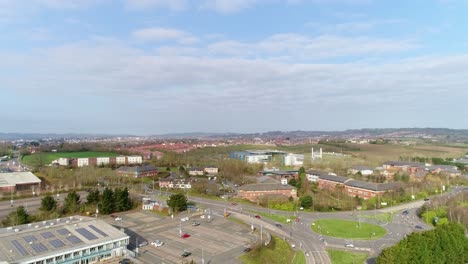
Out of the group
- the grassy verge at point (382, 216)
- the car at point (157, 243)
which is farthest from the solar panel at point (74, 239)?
the grassy verge at point (382, 216)

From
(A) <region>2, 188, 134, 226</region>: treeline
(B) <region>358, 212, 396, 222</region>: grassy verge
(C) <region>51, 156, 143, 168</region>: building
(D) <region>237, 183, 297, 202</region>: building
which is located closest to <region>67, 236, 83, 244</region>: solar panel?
(A) <region>2, 188, 134, 226</region>: treeline

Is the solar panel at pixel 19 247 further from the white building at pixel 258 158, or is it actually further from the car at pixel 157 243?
the white building at pixel 258 158

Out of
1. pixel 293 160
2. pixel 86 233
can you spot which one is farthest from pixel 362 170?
pixel 86 233

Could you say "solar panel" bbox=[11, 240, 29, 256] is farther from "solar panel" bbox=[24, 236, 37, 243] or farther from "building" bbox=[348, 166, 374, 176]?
"building" bbox=[348, 166, 374, 176]

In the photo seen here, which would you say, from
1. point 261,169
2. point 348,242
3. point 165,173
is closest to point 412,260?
point 348,242

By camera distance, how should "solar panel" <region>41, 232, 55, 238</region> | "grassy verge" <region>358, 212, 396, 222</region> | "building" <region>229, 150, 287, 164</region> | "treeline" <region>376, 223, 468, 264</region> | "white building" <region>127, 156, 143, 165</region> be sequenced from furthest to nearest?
"building" <region>229, 150, 287, 164</region> < "white building" <region>127, 156, 143, 165</region> < "grassy verge" <region>358, 212, 396, 222</region> < "solar panel" <region>41, 232, 55, 238</region> < "treeline" <region>376, 223, 468, 264</region>

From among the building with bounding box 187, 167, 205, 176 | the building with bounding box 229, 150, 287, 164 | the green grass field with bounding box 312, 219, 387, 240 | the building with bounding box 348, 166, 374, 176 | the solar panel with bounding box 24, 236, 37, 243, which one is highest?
the building with bounding box 229, 150, 287, 164
